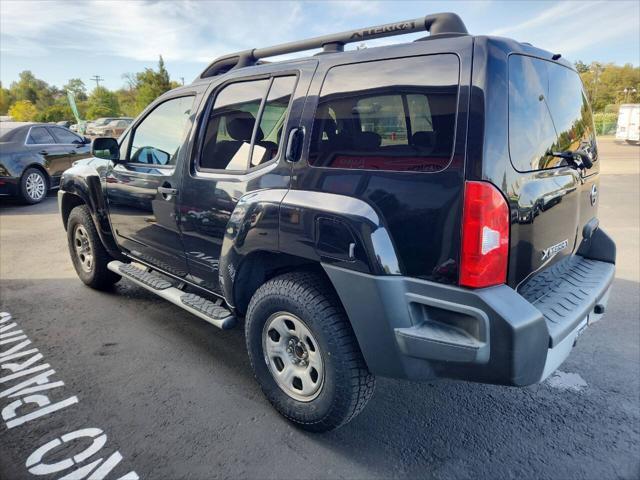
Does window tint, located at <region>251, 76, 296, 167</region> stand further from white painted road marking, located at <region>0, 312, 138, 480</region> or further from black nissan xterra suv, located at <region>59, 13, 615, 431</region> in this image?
white painted road marking, located at <region>0, 312, 138, 480</region>

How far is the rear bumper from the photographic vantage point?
1815 millimetres

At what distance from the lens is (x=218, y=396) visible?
9.14 ft

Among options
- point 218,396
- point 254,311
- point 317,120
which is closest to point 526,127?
point 317,120

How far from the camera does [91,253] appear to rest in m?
4.36

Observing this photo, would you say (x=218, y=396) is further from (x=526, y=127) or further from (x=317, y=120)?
(x=526, y=127)

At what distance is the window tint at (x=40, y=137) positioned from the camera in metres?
9.40

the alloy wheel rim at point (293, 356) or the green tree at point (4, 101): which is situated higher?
the green tree at point (4, 101)

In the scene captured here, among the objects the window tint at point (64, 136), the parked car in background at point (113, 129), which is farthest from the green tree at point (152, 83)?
the window tint at point (64, 136)

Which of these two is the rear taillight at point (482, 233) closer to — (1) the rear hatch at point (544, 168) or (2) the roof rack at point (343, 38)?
(1) the rear hatch at point (544, 168)

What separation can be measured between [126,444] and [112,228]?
7.14ft

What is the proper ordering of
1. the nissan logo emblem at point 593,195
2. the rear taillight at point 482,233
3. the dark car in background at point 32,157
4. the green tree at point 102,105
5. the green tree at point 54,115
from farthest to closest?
the green tree at point 102,105 → the green tree at point 54,115 → the dark car in background at point 32,157 → the nissan logo emblem at point 593,195 → the rear taillight at point 482,233

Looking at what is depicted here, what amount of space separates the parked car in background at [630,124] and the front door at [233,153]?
29.0 metres

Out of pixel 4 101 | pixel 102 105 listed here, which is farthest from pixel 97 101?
pixel 4 101

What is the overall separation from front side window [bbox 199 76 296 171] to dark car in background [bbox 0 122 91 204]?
693cm
